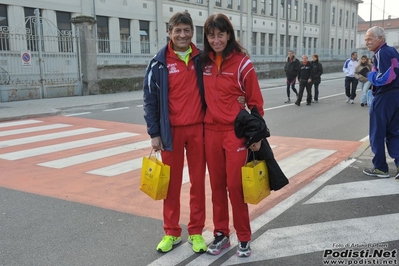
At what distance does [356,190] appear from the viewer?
521 cm

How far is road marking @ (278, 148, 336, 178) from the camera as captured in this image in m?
6.29

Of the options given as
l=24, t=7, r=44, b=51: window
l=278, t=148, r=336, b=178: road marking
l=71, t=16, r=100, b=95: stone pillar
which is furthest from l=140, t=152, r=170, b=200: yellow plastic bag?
l=71, t=16, r=100, b=95: stone pillar

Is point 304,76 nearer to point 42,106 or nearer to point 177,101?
point 42,106

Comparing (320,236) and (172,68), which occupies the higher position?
(172,68)

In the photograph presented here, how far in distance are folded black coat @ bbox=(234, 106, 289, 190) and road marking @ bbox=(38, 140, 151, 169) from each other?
4.21 meters

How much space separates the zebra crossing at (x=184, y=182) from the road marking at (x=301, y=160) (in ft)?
0.05

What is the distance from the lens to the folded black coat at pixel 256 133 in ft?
10.8

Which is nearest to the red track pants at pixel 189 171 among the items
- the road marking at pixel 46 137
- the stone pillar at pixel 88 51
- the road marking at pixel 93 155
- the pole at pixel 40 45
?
the road marking at pixel 93 155

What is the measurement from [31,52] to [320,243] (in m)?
15.4

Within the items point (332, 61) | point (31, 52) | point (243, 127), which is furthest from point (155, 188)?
point (332, 61)

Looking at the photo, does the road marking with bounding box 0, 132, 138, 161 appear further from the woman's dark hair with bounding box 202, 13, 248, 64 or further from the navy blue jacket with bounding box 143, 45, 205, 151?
the woman's dark hair with bounding box 202, 13, 248, 64

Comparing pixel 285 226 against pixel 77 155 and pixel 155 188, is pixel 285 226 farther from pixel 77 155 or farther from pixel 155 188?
pixel 77 155

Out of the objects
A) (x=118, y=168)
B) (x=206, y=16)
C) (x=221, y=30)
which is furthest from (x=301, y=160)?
(x=206, y=16)

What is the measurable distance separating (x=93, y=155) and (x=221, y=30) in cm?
481
